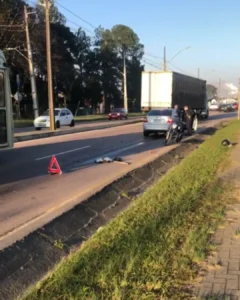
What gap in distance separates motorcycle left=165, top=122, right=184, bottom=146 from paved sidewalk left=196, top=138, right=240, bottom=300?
44.7 ft

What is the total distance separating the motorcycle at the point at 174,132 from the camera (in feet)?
66.6

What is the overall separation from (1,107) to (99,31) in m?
84.0

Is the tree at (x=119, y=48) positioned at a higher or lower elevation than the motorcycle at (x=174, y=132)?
higher

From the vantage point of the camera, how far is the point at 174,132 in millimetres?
20688

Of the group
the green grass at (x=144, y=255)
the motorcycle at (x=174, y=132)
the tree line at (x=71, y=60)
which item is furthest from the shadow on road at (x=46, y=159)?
the tree line at (x=71, y=60)

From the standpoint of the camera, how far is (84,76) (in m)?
79.7

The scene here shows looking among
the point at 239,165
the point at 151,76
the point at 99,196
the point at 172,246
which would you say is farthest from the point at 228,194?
the point at 151,76

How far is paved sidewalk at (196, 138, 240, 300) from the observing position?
3888 mm

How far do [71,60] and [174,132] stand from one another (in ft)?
187

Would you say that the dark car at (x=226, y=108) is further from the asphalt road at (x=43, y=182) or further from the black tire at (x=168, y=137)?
the asphalt road at (x=43, y=182)

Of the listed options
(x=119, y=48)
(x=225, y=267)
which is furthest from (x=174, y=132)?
(x=119, y=48)

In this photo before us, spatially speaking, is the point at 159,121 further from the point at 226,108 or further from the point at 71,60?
the point at 226,108

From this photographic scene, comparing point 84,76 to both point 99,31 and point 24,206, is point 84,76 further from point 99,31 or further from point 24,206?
point 24,206

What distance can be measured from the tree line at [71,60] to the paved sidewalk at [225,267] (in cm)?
3863
